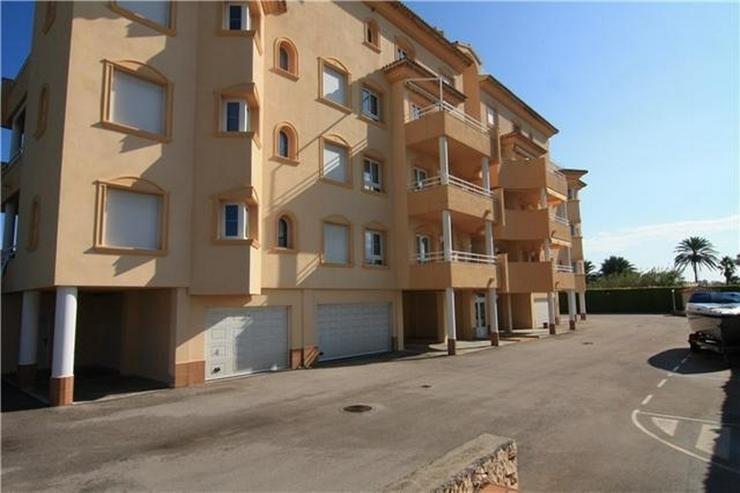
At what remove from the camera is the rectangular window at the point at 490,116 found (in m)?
30.4

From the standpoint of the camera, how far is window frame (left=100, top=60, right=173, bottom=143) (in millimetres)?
12758

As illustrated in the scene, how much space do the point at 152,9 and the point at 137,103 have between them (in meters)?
3.26

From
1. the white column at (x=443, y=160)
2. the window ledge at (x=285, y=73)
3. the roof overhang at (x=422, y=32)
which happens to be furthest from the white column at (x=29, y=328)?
the roof overhang at (x=422, y=32)

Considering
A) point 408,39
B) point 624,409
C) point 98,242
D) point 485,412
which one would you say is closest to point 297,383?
point 485,412

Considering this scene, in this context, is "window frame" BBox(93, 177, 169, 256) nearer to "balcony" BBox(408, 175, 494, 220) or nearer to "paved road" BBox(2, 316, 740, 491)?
"paved road" BBox(2, 316, 740, 491)

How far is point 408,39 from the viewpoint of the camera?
80.1 feet

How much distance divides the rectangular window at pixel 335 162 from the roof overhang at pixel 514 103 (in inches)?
570

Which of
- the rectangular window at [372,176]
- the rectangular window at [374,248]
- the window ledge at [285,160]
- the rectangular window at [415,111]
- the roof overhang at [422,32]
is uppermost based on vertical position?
the roof overhang at [422,32]

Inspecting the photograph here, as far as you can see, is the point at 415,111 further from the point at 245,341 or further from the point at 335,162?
the point at 245,341

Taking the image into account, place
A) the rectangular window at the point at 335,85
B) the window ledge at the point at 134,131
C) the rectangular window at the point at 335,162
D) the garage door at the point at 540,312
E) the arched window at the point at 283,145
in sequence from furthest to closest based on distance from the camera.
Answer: the garage door at the point at 540,312, the rectangular window at the point at 335,85, the rectangular window at the point at 335,162, the arched window at the point at 283,145, the window ledge at the point at 134,131

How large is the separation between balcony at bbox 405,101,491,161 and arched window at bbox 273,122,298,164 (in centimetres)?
667

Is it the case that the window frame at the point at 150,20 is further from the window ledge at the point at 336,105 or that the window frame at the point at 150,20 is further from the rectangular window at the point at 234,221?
the window ledge at the point at 336,105

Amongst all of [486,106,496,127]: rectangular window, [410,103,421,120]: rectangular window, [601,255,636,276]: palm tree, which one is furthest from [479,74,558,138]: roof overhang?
[601,255,636,276]: palm tree

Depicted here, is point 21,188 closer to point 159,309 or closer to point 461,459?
point 159,309
